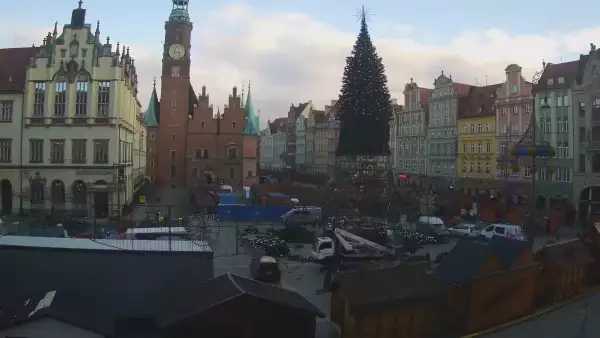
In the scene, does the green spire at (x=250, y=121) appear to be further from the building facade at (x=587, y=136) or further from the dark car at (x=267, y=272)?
the dark car at (x=267, y=272)

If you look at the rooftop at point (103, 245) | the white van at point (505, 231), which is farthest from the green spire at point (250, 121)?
the rooftop at point (103, 245)

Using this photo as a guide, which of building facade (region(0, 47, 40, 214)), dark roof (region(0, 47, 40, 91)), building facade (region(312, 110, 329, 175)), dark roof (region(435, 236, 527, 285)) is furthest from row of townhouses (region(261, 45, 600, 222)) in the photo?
dark roof (region(0, 47, 40, 91))

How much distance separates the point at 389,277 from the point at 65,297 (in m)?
7.76

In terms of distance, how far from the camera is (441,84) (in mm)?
54062

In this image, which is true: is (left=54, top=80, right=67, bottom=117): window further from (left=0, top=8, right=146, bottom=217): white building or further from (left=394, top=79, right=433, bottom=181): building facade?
(left=394, top=79, right=433, bottom=181): building facade

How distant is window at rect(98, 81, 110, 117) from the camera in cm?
3212

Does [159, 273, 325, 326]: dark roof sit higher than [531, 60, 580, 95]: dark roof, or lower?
lower

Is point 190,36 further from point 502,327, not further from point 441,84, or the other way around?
point 502,327

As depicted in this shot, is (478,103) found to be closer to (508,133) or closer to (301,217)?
(508,133)

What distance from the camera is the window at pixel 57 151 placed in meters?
32.0

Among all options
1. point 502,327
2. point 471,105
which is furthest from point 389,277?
point 471,105

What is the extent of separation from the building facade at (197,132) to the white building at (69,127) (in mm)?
24949

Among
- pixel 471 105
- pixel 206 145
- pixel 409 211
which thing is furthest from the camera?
pixel 206 145

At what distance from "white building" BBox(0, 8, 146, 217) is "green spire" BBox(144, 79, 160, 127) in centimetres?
2780
